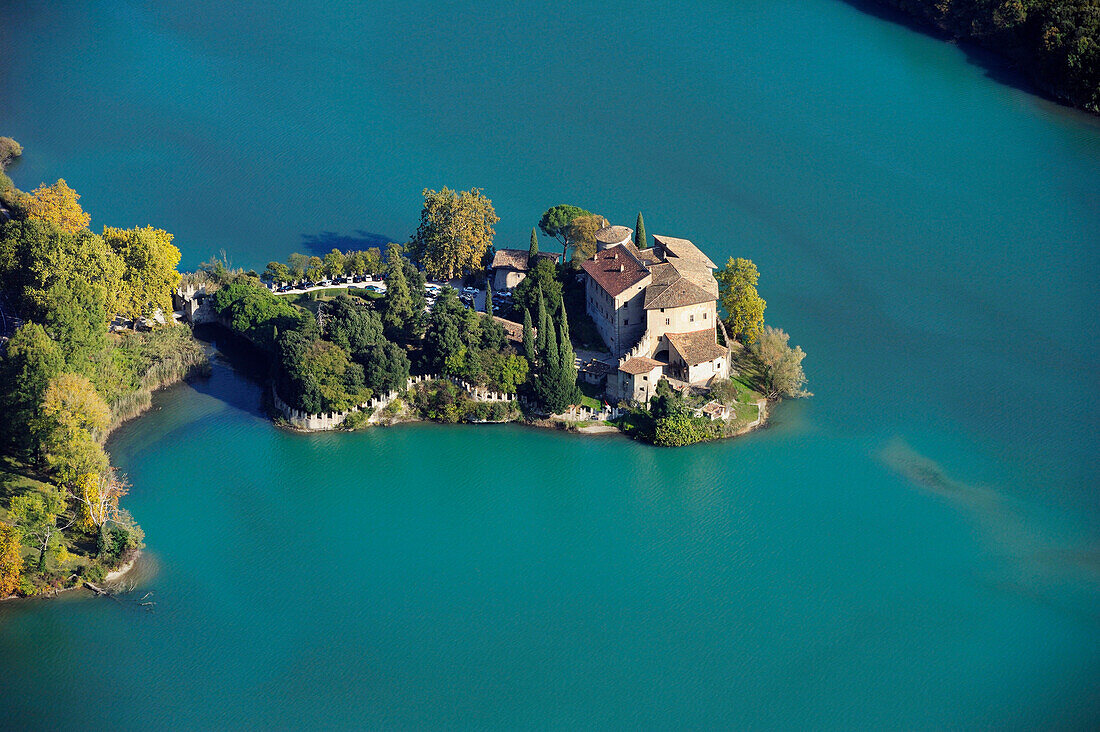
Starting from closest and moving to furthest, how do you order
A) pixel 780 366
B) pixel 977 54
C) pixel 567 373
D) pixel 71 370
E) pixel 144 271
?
1. pixel 71 370
2. pixel 567 373
3. pixel 780 366
4. pixel 144 271
5. pixel 977 54

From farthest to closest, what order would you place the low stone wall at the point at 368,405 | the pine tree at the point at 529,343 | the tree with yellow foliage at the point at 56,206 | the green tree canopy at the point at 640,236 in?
the tree with yellow foliage at the point at 56,206
the green tree canopy at the point at 640,236
the pine tree at the point at 529,343
the low stone wall at the point at 368,405

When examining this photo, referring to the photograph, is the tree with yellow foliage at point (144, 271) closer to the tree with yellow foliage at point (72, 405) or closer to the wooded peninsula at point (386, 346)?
the wooded peninsula at point (386, 346)

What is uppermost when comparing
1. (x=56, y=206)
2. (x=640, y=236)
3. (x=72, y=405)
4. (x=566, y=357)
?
(x=640, y=236)

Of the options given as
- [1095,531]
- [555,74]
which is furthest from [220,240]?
[1095,531]

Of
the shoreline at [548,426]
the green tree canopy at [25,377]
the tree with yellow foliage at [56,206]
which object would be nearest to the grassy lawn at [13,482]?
the green tree canopy at [25,377]

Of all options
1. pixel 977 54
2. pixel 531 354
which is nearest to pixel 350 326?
pixel 531 354

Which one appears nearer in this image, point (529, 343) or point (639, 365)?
point (639, 365)

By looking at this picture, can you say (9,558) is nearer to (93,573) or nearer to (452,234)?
(93,573)

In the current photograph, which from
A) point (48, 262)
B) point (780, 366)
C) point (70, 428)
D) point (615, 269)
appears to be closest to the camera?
point (70, 428)

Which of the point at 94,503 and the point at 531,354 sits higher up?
the point at 531,354
